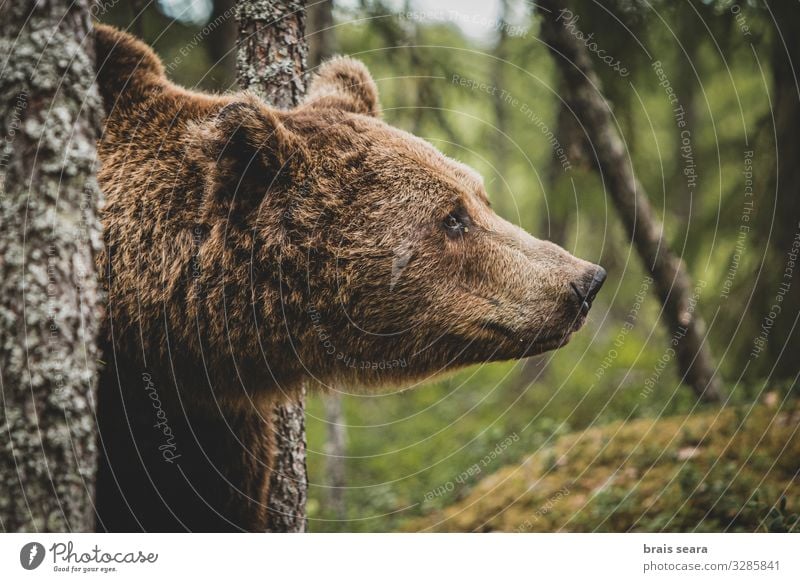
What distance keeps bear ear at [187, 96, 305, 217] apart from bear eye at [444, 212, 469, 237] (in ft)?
2.41

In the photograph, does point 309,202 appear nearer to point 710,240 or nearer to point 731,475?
point 731,475

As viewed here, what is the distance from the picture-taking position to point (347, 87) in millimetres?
3734

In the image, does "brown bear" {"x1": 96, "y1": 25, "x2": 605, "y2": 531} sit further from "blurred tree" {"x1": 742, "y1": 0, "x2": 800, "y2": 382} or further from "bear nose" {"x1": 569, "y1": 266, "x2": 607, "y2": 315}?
→ "blurred tree" {"x1": 742, "y1": 0, "x2": 800, "y2": 382}

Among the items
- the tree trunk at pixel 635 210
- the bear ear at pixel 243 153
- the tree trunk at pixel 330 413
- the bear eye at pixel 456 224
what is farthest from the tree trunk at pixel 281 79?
the tree trunk at pixel 635 210

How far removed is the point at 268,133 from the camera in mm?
2895

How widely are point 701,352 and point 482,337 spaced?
11.2 feet

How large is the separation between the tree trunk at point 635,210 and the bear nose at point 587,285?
8.34 feet

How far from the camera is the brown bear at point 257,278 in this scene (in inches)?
117

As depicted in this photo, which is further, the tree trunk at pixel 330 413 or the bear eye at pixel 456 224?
the tree trunk at pixel 330 413

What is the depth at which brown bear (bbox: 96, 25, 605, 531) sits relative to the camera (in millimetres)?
2967

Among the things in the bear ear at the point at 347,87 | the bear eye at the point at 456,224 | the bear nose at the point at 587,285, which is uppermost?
A: the bear ear at the point at 347,87
